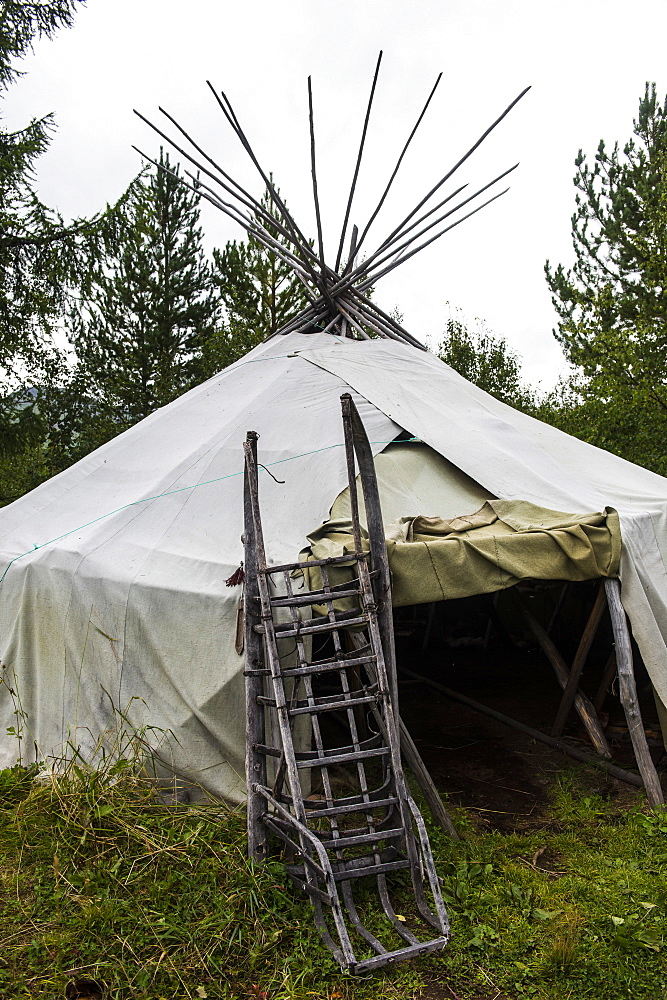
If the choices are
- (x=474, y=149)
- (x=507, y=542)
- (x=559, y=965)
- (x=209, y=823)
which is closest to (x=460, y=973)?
(x=559, y=965)

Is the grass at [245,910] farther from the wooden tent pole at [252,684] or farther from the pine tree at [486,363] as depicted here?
the pine tree at [486,363]

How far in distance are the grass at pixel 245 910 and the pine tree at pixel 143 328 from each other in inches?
528

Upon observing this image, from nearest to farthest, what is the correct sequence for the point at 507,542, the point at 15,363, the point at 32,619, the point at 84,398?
the point at 507,542
the point at 32,619
the point at 15,363
the point at 84,398

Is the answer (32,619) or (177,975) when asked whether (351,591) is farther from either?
(32,619)

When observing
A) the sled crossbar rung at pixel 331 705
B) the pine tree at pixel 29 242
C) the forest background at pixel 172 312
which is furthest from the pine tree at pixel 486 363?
the sled crossbar rung at pixel 331 705

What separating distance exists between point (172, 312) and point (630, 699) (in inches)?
624

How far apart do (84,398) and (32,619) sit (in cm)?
1251

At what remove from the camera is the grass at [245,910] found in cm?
293

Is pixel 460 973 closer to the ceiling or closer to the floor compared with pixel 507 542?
closer to the floor

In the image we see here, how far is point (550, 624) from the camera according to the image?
327 inches

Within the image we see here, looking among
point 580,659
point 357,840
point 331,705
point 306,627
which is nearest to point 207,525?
point 306,627

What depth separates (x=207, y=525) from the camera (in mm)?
4785

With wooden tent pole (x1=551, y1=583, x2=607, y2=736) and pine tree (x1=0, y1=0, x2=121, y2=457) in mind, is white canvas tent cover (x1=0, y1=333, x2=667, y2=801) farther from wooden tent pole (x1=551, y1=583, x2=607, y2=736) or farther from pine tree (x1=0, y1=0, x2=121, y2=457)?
pine tree (x1=0, y1=0, x2=121, y2=457)

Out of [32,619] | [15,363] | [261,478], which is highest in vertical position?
[15,363]
